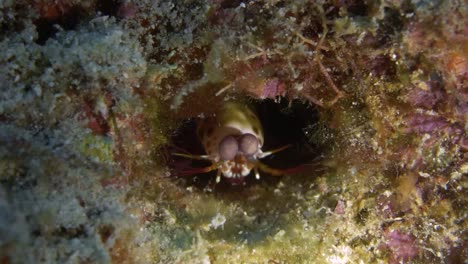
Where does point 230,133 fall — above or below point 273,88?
below

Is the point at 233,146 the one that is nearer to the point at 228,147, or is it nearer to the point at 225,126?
the point at 228,147

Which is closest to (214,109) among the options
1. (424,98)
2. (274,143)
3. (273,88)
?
(273,88)

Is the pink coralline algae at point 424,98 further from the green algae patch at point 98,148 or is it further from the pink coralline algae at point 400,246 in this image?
the green algae patch at point 98,148

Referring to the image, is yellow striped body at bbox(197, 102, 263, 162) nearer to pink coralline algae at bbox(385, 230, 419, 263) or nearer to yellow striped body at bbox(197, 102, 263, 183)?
yellow striped body at bbox(197, 102, 263, 183)

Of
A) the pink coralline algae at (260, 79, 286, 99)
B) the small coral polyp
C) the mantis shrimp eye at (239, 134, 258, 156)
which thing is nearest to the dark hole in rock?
the small coral polyp

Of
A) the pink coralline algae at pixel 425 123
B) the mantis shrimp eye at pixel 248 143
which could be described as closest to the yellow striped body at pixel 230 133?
the mantis shrimp eye at pixel 248 143

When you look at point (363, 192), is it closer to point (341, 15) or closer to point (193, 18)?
point (341, 15)
